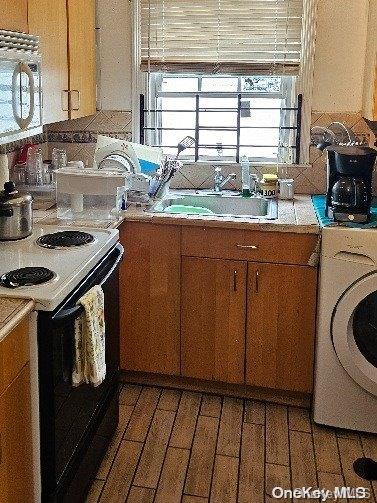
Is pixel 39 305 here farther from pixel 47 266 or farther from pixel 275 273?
pixel 275 273

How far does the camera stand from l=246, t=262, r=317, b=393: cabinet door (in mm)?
2711

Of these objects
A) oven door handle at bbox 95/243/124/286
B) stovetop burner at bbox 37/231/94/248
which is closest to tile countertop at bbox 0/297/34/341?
oven door handle at bbox 95/243/124/286

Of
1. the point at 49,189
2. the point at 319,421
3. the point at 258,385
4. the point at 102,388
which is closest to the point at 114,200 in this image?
the point at 49,189

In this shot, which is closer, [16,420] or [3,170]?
[16,420]

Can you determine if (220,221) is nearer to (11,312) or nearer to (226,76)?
(226,76)

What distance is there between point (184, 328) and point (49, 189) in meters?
0.96

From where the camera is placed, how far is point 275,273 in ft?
8.91

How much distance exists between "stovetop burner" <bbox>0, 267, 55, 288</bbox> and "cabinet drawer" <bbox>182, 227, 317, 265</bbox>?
0.97 meters

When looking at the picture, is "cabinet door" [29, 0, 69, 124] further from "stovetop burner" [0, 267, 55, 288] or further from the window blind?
"stovetop burner" [0, 267, 55, 288]

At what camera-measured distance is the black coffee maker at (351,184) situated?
8.66 feet

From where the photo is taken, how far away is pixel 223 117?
341 cm

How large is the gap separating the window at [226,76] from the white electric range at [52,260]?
120 centimetres

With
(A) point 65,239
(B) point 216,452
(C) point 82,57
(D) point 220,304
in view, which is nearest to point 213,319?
(D) point 220,304

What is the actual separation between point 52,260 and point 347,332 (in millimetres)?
1296
